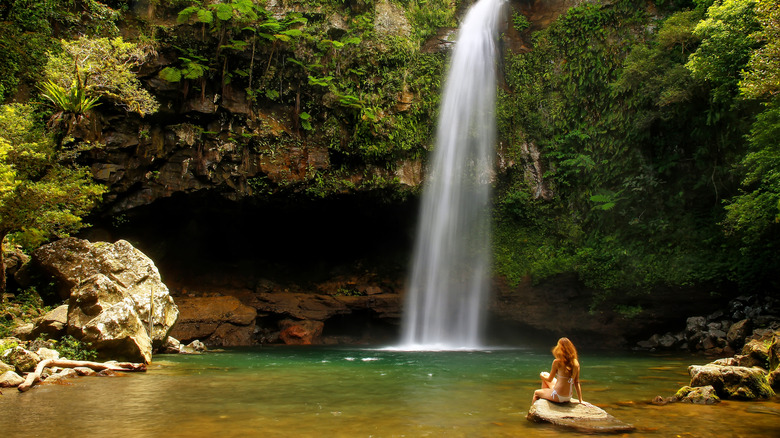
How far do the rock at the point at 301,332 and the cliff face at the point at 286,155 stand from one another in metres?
0.31

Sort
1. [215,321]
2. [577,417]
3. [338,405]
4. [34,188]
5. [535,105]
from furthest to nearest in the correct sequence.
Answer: [535,105]
[215,321]
[34,188]
[338,405]
[577,417]

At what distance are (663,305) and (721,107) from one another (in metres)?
7.23

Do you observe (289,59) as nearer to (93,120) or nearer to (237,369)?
(93,120)

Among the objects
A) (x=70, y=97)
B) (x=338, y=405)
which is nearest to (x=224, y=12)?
(x=70, y=97)

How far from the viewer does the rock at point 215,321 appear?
1875cm

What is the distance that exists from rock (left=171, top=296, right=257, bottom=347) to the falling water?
21.9 ft

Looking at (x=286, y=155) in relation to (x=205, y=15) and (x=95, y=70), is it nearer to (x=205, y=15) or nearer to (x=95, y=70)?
(x=205, y=15)

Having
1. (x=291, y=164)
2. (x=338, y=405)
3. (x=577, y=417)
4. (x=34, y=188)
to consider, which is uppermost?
(x=291, y=164)

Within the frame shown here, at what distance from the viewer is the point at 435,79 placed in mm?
21359

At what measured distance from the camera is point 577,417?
18.5ft


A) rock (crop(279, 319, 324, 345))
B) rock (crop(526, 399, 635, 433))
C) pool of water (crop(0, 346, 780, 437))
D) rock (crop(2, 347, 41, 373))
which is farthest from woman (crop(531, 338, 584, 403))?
rock (crop(279, 319, 324, 345))

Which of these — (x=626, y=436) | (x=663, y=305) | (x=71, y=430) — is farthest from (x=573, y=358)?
(x=663, y=305)

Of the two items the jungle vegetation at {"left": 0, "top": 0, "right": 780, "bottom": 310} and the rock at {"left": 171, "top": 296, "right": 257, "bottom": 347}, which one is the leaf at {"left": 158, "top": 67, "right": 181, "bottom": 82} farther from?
the rock at {"left": 171, "top": 296, "right": 257, "bottom": 347}

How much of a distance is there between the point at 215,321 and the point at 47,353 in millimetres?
9950
